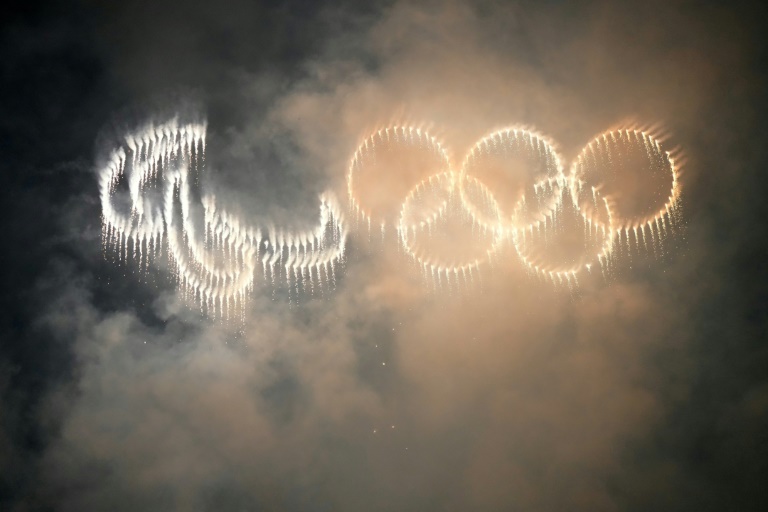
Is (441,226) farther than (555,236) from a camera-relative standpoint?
Yes

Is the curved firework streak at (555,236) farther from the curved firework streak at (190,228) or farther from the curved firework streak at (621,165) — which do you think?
the curved firework streak at (190,228)

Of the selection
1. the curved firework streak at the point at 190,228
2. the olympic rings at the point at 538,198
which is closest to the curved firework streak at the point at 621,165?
the olympic rings at the point at 538,198

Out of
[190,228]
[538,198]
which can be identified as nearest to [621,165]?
[538,198]

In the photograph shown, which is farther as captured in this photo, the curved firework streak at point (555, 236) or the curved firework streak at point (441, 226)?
the curved firework streak at point (555, 236)

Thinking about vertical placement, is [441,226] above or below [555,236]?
above

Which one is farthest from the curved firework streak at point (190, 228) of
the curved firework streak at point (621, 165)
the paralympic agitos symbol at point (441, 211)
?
the curved firework streak at point (621, 165)

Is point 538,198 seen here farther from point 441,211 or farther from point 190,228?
point 190,228

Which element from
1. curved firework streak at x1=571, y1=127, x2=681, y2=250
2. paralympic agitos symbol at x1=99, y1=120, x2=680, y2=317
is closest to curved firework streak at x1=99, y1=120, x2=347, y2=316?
paralympic agitos symbol at x1=99, y1=120, x2=680, y2=317

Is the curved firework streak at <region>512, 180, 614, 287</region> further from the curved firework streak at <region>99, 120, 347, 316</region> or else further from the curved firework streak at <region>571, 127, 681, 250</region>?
the curved firework streak at <region>99, 120, 347, 316</region>
